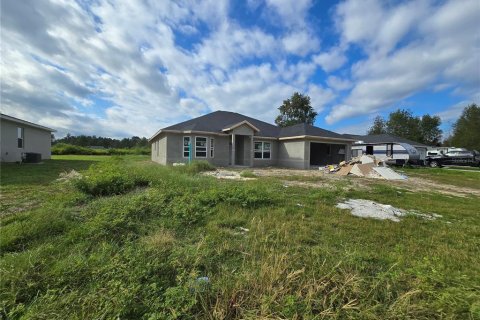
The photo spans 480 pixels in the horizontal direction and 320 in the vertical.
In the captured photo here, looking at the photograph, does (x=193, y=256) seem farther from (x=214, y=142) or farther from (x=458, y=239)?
(x=214, y=142)

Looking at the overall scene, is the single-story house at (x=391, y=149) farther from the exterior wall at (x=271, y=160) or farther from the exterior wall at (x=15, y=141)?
the exterior wall at (x=15, y=141)

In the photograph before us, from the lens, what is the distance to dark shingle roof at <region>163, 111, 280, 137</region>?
1897 cm

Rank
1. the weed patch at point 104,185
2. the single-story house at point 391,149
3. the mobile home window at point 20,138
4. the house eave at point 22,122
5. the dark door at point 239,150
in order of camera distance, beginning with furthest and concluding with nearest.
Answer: the single-story house at point 391,149
the dark door at point 239,150
the mobile home window at point 20,138
the house eave at point 22,122
the weed patch at point 104,185

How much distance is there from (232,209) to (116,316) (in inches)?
135

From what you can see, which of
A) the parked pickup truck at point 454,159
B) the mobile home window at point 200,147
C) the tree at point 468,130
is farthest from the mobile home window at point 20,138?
the tree at point 468,130

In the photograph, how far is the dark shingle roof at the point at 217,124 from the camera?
18969 mm

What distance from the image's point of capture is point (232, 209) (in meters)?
5.30

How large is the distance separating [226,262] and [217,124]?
61.4ft

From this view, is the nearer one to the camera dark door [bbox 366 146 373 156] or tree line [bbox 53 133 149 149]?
dark door [bbox 366 146 373 156]

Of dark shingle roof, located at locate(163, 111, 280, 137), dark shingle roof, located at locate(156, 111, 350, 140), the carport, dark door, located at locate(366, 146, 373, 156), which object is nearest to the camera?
dark shingle roof, located at locate(163, 111, 280, 137)

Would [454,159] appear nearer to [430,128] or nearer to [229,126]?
[229,126]

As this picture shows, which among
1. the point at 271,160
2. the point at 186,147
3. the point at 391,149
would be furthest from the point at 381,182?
the point at 391,149

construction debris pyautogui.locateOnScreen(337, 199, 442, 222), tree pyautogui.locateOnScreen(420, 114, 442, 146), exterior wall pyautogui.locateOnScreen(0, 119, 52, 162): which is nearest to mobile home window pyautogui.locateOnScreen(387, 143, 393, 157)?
construction debris pyautogui.locateOnScreen(337, 199, 442, 222)

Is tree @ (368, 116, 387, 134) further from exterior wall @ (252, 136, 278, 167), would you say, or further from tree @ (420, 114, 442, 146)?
exterior wall @ (252, 136, 278, 167)
